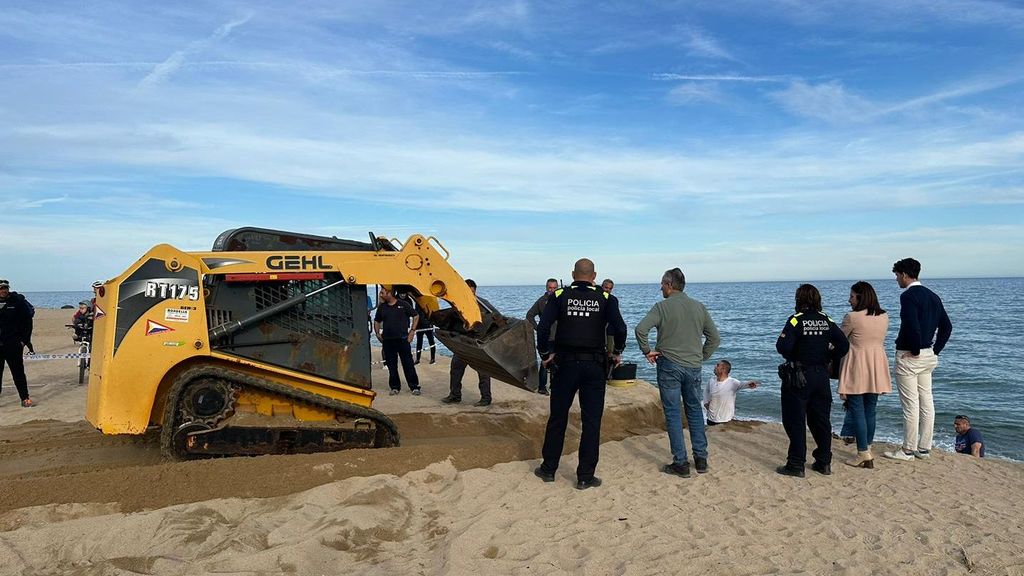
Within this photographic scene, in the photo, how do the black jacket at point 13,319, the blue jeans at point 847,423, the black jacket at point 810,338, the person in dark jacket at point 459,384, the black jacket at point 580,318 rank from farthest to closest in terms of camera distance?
the person in dark jacket at point 459,384
the black jacket at point 13,319
the blue jeans at point 847,423
the black jacket at point 810,338
the black jacket at point 580,318

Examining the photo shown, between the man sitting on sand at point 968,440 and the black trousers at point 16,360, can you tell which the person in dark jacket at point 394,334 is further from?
the man sitting on sand at point 968,440

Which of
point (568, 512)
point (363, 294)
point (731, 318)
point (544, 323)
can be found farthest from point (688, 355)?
point (731, 318)

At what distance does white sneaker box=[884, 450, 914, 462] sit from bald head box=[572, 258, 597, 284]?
4155 millimetres

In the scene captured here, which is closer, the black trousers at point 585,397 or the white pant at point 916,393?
the black trousers at point 585,397

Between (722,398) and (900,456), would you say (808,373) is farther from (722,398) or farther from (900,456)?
(722,398)

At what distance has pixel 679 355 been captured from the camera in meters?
6.73

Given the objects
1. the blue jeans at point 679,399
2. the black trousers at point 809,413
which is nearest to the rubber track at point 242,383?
the blue jeans at point 679,399

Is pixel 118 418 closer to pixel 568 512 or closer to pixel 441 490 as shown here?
pixel 441 490

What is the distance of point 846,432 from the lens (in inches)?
314

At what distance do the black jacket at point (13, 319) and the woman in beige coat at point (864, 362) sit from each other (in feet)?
37.3

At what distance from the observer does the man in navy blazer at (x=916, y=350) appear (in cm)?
718

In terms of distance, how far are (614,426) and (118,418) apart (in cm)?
616

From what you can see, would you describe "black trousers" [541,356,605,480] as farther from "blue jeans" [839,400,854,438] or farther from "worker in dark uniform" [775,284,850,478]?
"blue jeans" [839,400,854,438]

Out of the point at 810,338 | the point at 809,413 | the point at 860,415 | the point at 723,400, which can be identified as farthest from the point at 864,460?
the point at 723,400
